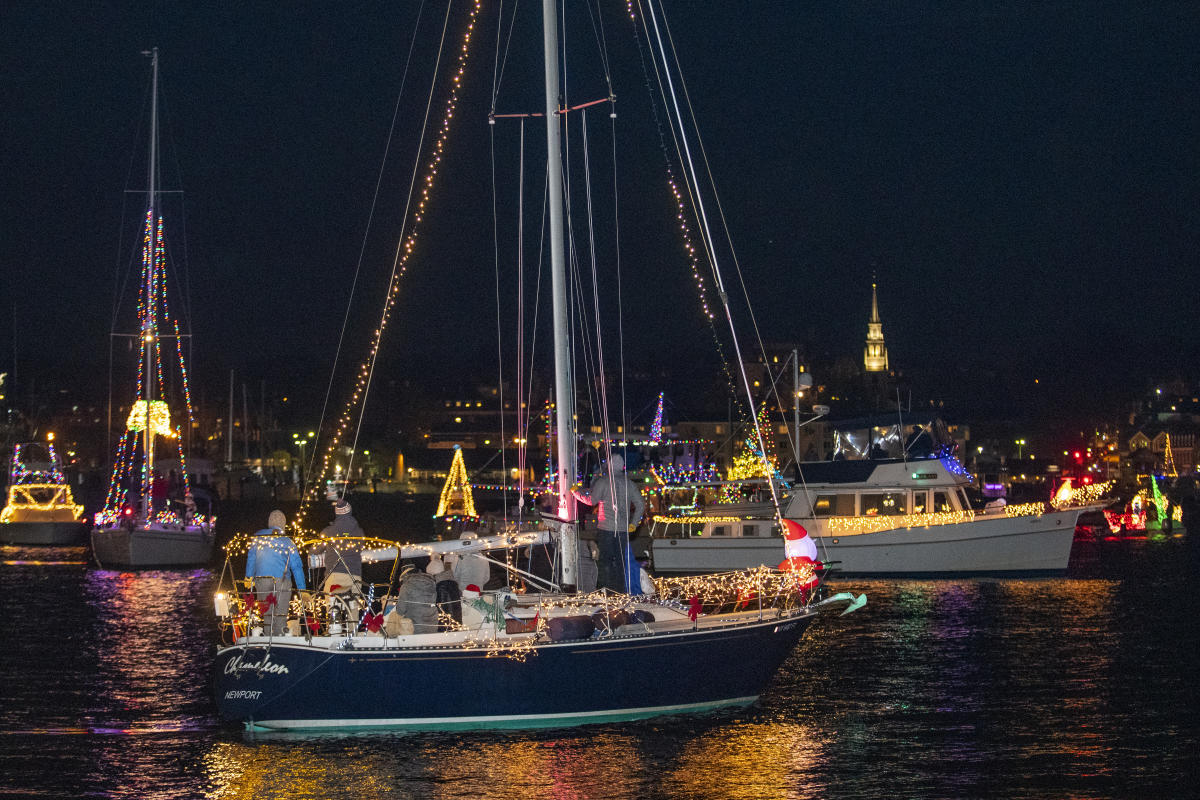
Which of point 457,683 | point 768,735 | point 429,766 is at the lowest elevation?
point 768,735

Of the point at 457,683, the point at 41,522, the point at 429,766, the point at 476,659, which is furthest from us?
the point at 41,522

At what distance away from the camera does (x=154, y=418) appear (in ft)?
174

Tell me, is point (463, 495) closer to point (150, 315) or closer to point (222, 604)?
point (150, 315)

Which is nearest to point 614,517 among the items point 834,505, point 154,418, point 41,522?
point 834,505

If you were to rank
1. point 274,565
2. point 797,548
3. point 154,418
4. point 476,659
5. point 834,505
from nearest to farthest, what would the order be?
point 476,659
point 274,565
point 797,548
point 834,505
point 154,418

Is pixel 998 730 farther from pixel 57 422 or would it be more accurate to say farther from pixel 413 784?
pixel 57 422

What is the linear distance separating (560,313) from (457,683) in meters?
5.37

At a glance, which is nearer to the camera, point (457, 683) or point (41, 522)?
point (457, 683)

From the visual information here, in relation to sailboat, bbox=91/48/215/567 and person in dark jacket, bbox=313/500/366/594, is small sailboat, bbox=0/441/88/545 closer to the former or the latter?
sailboat, bbox=91/48/215/567

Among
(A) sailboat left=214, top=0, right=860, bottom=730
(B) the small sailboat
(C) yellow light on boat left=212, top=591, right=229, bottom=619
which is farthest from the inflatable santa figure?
(B) the small sailboat

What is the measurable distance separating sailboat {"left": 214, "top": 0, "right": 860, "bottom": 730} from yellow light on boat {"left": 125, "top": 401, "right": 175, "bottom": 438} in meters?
36.3

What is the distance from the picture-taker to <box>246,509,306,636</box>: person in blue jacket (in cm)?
1798

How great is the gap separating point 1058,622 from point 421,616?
1914 centimetres

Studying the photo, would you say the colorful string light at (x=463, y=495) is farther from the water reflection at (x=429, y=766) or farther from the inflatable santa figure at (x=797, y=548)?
the water reflection at (x=429, y=766)
